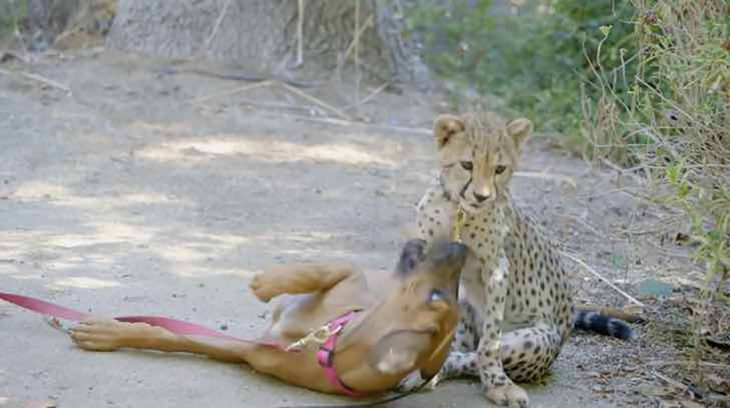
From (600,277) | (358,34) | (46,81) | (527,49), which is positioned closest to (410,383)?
(600,277)

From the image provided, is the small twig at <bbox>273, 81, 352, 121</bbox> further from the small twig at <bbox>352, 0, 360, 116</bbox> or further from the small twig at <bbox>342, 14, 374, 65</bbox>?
the small twig at <bbox>342, 14, 374, 65</bbox>

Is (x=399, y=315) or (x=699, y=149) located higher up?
(x=699, y=149)

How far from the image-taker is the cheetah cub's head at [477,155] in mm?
4762

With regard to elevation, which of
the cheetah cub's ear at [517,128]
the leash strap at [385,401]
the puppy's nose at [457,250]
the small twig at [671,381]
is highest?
the cheetah cub's ear at [517,128]

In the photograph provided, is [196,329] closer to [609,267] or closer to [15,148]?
[609,267]

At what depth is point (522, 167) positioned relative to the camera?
9828 millimetres

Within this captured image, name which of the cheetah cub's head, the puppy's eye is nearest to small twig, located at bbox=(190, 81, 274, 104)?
the cheetah cub's head

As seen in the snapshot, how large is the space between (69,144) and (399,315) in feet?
16.6

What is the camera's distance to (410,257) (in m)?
4.71

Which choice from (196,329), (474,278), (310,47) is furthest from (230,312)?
(310,47)

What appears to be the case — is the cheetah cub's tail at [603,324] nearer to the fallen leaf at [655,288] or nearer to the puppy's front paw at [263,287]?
the fallen leaf at [655,288]

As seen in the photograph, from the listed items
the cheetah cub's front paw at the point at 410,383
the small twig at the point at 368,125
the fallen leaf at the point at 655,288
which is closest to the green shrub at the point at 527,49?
the small twig at the point at 368,125

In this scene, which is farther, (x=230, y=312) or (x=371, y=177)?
(x=371, y=177)

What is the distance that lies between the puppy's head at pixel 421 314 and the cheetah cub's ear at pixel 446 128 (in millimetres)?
444
